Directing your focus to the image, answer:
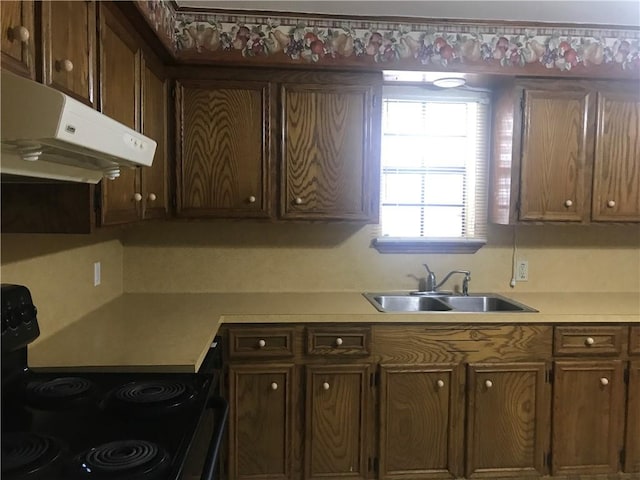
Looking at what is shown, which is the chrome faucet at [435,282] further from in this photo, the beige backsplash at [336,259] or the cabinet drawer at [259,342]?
the cabinet drawer at [259,342]

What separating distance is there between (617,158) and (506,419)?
1.49m

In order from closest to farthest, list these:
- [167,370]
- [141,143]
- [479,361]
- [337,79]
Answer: [141,143]
[167,370]
[479,361]
[337,79]

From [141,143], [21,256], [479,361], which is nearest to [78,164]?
[141,143]

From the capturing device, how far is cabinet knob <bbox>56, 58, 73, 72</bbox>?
1351 millimetres

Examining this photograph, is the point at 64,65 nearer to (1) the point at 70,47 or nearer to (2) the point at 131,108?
(1) the point at 70,47

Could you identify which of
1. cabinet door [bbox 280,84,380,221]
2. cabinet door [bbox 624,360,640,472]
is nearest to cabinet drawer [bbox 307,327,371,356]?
cabinet door [bbox 280,84,380,221]

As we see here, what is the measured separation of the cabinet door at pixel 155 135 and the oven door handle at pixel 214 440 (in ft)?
3.07

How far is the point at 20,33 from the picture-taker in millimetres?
1156

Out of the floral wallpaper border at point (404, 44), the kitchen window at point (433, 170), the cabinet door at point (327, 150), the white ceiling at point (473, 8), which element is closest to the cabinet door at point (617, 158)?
the floral wallpaper border at point (404, 44)

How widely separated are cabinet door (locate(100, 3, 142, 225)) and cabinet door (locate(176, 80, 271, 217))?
48 cm

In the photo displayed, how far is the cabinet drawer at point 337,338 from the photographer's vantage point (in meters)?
2.37

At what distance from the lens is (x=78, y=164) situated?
1.38 meters

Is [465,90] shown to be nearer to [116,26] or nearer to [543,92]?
[543,92]

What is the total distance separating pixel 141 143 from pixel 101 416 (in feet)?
2.52
